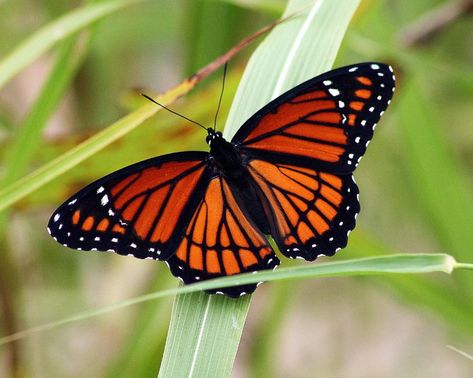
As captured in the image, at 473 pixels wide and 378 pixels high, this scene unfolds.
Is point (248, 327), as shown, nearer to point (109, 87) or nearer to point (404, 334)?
point (404, 334)

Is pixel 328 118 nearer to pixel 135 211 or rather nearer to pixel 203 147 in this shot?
pixel 135 211

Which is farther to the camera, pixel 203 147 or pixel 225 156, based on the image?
pixel 203 147

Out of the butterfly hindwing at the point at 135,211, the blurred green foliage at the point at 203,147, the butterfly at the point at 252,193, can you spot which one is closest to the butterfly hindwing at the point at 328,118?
the butterfly at the point at 252,193

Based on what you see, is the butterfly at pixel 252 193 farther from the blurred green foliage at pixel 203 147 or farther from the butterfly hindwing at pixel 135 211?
the blurred green foliage at pixel 203 147

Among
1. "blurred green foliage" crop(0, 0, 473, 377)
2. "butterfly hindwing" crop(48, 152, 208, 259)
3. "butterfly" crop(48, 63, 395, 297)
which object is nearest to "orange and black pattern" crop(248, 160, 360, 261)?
"butterfly" crop(48, 63, 395, 297)

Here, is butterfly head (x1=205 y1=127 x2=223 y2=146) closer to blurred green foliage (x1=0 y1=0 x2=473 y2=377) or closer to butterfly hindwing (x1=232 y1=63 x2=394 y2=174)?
butterfly hindwing (x1=232 y1=63 x2=394 y2=174)

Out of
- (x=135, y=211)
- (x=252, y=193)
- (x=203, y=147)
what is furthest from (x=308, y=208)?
(x=203, y=147)
